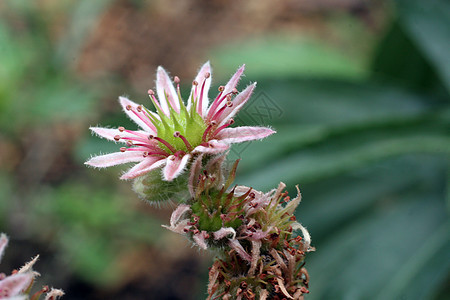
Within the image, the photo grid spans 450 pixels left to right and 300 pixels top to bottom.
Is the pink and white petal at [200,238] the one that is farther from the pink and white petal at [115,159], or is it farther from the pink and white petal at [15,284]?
the pink and white petal at [15,284]

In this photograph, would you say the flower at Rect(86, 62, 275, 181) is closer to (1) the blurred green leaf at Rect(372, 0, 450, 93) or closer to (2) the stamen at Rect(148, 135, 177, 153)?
(2) the stamen at Rect(148, 135, 177, 153)

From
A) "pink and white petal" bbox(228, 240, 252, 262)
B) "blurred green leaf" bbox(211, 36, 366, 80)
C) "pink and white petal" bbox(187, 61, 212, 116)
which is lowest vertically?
"pink and white petal" bbox(228, 240, 252, 262)

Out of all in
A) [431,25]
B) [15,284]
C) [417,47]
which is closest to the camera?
[15,284]

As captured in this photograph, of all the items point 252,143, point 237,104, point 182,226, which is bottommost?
point 182,226

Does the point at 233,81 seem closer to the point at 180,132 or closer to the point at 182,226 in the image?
the point at 180,132

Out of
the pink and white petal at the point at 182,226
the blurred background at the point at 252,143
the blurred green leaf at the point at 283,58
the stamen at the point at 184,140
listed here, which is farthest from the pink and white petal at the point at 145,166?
the blurred green leaf at the point at 283,58

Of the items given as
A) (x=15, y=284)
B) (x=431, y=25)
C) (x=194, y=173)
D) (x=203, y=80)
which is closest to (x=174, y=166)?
(x=194, y=173)

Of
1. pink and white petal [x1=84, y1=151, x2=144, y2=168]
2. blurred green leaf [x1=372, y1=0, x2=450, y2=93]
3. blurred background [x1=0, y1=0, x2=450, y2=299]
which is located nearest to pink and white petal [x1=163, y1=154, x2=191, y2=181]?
pink and white petal [x1=84, y1=151, x2=144, y2=168]
